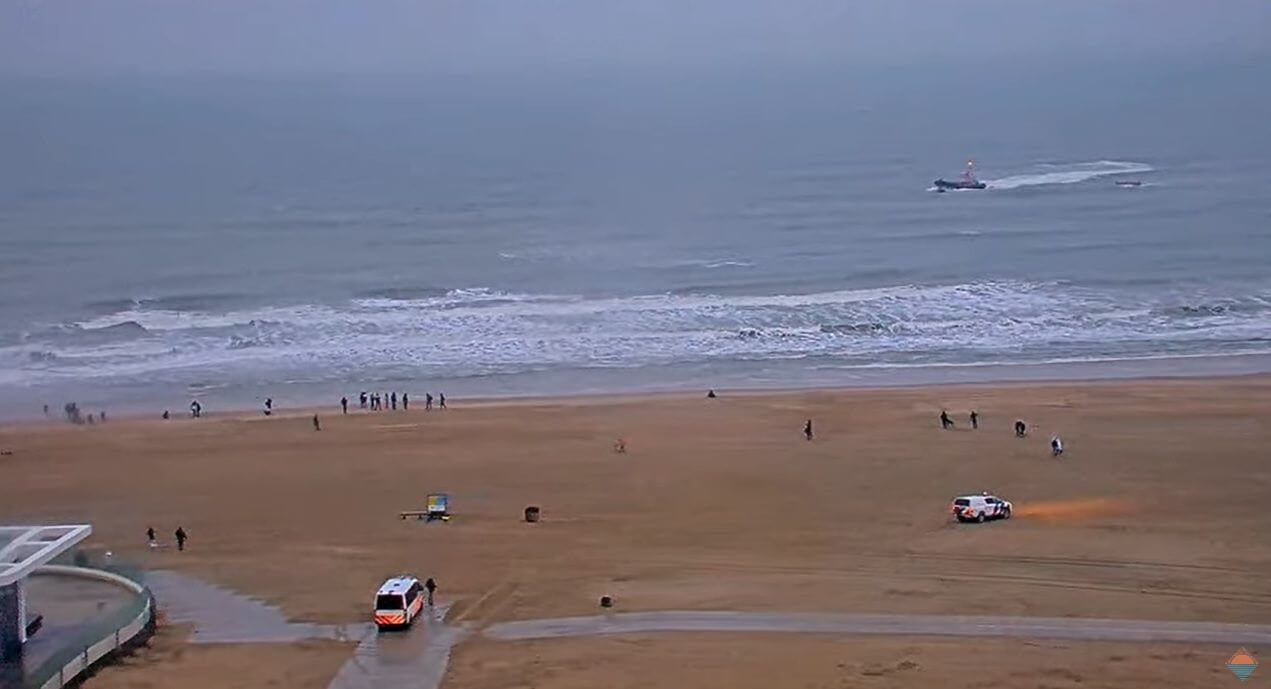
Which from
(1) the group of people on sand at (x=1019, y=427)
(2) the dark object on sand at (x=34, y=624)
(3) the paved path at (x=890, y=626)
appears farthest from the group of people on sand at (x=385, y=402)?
(2) the dark object on sand at (x=34, y=624)

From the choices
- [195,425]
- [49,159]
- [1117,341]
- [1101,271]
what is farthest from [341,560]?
[49,159]

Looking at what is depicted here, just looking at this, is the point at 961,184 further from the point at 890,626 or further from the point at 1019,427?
the point at 890,626

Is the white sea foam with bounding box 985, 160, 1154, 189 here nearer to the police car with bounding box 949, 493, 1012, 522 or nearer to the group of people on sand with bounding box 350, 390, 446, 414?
the group of people on sand with bounding box 350, 390, 446, 414

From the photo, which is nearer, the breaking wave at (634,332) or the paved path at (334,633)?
the paved path at (334,633)

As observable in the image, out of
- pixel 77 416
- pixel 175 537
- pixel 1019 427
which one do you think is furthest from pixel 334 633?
pixel 77 416

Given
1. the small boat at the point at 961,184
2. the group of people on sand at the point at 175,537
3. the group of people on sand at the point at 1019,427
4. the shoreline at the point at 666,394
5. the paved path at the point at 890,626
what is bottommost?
the paved path at the point at 890,626

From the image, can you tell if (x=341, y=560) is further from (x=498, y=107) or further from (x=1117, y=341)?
(x=498, y=107)

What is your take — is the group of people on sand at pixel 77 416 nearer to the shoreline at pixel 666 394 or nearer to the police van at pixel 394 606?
the shoreline at pixel 666 394
